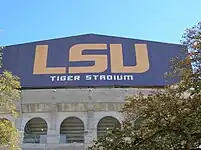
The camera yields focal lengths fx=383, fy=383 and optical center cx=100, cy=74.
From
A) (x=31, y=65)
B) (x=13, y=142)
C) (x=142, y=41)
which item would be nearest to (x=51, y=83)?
(x=31, y=65)

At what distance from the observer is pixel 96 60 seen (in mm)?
Result: 36094

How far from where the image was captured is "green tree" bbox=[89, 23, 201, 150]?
436 inches

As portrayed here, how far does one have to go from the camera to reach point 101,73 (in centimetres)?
3472

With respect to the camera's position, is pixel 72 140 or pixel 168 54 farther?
pixel 168 54

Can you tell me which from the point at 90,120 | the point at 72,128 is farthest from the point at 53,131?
the point at 90,120

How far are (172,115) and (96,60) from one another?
24552 millimetres

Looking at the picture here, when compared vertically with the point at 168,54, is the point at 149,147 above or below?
below

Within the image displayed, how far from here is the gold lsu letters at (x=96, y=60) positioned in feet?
115

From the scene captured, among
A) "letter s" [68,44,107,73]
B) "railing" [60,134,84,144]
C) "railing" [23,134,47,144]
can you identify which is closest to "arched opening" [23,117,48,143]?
"railing" [23,134,47,144]

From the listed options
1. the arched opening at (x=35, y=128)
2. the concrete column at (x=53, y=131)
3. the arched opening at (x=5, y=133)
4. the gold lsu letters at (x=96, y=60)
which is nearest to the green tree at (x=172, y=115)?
the arched opening at (x=5, y=133)

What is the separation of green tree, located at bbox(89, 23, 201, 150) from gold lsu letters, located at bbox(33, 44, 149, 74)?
22.4 m

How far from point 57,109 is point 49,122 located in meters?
1.25

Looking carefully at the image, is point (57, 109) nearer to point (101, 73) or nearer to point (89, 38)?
point (101, 73)

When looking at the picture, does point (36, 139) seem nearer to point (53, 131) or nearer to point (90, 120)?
point (53, 131)
